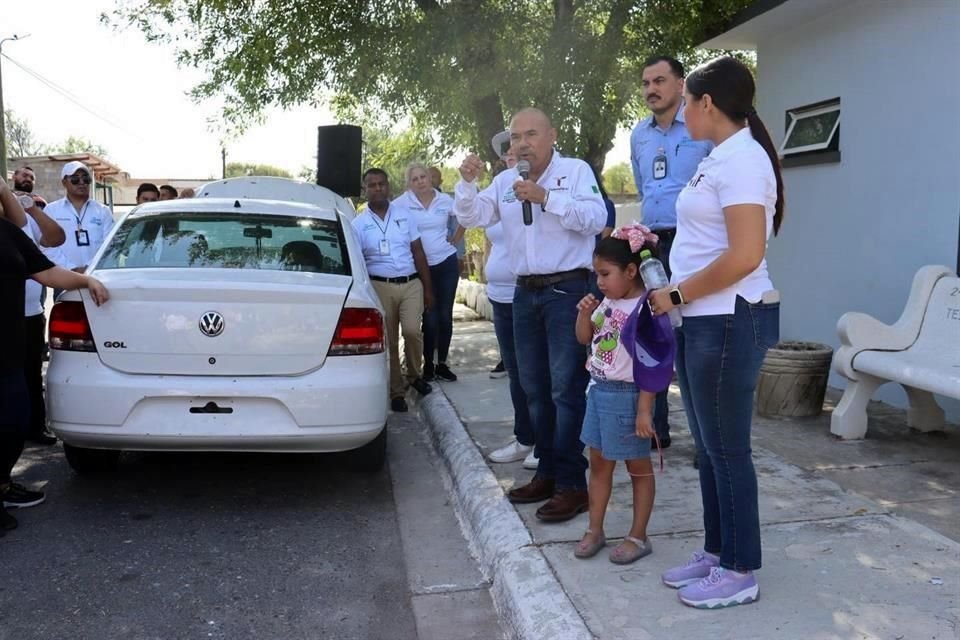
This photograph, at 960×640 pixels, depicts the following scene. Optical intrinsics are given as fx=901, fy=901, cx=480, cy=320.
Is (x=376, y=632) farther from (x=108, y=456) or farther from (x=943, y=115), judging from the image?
(x=943, y=115)

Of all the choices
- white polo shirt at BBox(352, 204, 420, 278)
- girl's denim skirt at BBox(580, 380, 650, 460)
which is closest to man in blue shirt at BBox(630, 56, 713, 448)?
girl's denim skirt at BBox(580, 380, 650, 460)

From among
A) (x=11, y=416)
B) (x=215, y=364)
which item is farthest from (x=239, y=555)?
(x=11, y=416)

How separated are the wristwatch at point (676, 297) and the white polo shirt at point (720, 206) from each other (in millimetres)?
79

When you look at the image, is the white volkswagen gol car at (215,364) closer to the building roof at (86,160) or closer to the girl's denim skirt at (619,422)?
the girl's denim skirt at (619,422)

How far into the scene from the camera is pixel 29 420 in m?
4.56

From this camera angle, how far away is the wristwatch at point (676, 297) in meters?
2.91

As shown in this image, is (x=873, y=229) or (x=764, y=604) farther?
(x=873, y=229)

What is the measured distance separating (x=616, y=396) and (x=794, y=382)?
110 inches

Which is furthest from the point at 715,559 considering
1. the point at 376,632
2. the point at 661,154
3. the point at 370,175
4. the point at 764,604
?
the point at 370,175

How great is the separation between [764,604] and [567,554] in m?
0.82

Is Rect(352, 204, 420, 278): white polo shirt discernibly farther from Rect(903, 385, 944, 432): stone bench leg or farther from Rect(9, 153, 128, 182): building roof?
Rect(9, 153, 128, 182): building roof

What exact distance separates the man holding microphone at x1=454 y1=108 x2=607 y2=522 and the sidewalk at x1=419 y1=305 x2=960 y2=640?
0.25 metres

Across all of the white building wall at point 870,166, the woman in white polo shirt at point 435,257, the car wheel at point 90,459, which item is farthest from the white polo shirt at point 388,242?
the white building wall at point 870,166

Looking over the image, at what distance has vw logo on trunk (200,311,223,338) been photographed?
14.4ft
